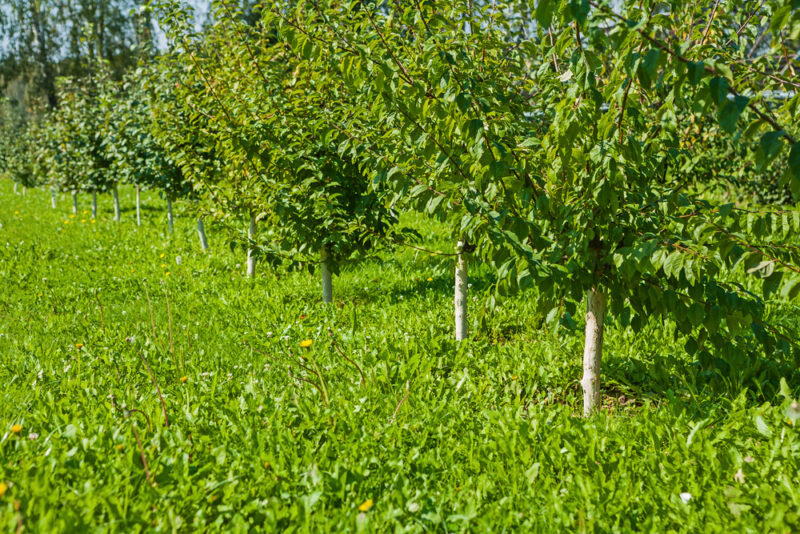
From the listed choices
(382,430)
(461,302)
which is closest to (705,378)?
(461,302)

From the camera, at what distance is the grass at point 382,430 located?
2.10 m

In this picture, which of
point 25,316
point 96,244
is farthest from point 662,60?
point 96,244

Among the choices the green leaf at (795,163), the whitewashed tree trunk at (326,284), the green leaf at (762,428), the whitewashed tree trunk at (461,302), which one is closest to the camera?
the green leaf at (795,163)

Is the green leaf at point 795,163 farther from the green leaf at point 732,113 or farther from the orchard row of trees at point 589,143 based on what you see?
the green leaf at point 732,113

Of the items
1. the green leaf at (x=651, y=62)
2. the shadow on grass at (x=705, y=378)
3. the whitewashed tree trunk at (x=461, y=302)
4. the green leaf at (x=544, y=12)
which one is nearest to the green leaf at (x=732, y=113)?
the green leaf at (x=651, y=62)

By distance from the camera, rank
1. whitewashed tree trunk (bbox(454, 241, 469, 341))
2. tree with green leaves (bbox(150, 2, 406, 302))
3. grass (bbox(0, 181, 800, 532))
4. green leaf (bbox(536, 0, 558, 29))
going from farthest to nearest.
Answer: tree with green leaves (bbox(150, 2, 406, 302)) → whitewashed tree trunk (bbox(454, 241, 469, 341)) → grass (bbox(0, 181, 800, 532)) → green leaf (bbox(536, 0, 558, 29))

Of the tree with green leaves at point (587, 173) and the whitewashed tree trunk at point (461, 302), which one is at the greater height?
the tree with green leaves at point (587, 173)

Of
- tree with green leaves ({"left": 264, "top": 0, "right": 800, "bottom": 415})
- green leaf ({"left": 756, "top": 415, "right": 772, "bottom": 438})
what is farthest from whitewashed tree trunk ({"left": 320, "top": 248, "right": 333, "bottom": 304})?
green leaf ({"left": 756, "top": 415, "right": 772, "bottom": 438})

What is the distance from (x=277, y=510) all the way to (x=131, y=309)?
12.5ft

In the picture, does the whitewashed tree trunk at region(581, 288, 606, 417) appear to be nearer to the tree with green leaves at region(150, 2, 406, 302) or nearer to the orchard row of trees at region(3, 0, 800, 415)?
the orchard row of trees at region(3, 0, 800, 415)

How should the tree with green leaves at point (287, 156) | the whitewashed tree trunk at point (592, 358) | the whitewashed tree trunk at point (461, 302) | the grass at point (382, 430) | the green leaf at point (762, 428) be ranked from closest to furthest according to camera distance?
the grass at point (382, 430)
the green leaf at point (762, 428)
the whitewashed tree trunk at point (592, 358)
the whitewashed tree trunk at point (461, 302)
the tree with green leaves at point (287, 156)

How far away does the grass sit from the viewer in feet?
6.88

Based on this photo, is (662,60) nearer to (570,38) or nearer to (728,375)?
(570,38)

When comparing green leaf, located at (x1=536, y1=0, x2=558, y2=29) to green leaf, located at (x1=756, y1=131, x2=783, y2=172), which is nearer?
green leaf, located at (x1=756, y1=131, x2=783, y2=172)
